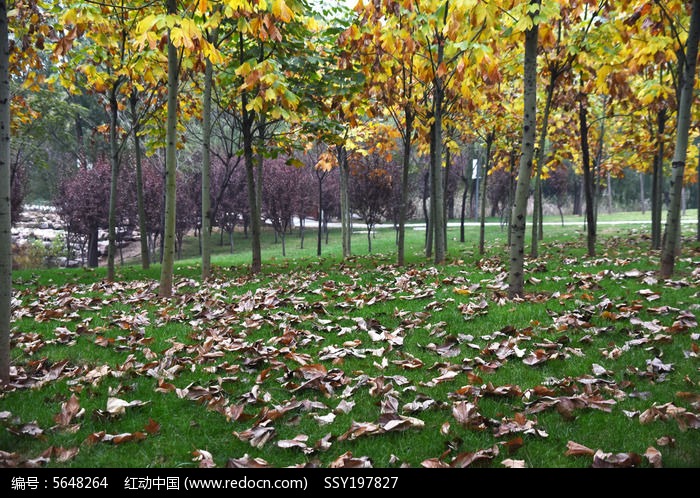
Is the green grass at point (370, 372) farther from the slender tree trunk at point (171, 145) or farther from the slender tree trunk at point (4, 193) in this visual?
Result: the slender tree trunk at point (171, 145)

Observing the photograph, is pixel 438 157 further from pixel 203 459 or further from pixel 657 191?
pixel 203 459

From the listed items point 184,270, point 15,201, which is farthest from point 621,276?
point 15,201

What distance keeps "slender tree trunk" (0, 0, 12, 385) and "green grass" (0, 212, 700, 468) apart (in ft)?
1.63

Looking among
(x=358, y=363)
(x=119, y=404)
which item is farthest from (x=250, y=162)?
(x=119, y=404)

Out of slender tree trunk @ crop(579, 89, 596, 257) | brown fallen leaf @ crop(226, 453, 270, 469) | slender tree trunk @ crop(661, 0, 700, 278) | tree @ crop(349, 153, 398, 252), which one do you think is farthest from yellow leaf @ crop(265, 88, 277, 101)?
tree @ crop(349, 153, 398, 252)

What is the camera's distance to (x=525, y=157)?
5891mm

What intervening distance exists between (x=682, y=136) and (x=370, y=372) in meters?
5.53

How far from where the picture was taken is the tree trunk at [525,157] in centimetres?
578

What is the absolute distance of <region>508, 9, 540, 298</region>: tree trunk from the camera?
578 cm

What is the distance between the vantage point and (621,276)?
6754mm

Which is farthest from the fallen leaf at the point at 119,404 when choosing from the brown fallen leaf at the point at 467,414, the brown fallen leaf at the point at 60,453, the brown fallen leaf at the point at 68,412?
the brown fallen leaf at the point at 467,414

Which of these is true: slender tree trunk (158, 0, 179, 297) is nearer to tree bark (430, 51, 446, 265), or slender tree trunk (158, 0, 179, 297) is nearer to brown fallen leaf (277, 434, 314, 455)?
brown fallen leaf (277, 434, 314, 455)

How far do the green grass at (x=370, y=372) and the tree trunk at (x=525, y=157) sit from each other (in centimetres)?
36

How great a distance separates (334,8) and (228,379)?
370 inches
